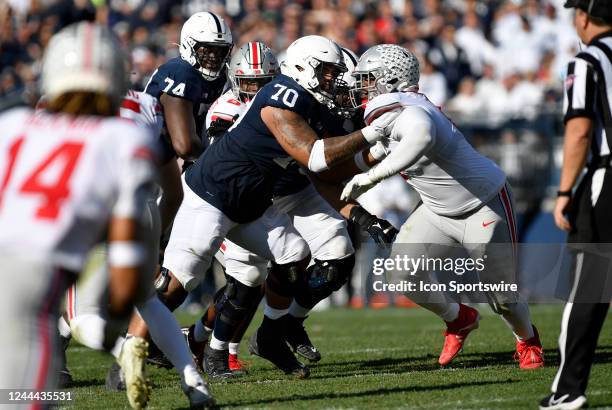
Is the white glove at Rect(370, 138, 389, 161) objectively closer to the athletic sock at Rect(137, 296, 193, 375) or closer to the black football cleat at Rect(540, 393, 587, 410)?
the athletic sock at Rect(137, 296, 193, 375)

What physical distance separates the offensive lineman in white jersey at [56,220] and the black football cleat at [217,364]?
3.34m

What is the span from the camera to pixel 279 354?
246 inches

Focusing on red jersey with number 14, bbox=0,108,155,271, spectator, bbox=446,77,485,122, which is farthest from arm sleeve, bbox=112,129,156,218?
spectator, bbox=446,77,485,122

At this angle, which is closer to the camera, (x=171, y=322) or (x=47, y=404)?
(x=47, y=404)

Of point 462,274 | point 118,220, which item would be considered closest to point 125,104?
point 118,220

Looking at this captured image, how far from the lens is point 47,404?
3.10m

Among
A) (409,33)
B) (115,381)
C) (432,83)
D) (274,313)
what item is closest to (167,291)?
(115,381)

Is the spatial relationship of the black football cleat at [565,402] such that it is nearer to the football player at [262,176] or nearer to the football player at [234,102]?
the football player at [262,176]

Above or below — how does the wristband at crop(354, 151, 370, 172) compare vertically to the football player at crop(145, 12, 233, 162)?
below

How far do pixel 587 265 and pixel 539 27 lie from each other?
34.7 ft

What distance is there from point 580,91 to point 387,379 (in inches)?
86.4

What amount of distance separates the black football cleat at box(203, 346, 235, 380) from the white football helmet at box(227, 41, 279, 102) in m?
1.78

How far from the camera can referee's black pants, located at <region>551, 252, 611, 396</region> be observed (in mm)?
4336

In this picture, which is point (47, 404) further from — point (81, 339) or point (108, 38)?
point (81, 339)
